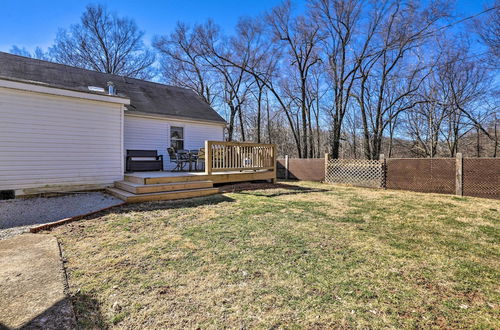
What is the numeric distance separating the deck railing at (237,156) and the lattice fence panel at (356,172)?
2877 millimetres

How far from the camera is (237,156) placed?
7.40m

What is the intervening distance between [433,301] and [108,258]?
3.14m

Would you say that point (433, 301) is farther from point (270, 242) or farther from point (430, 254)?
point (270, 242)

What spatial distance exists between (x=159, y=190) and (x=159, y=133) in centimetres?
447

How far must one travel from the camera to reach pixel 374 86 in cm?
1528

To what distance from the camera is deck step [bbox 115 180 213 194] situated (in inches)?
214

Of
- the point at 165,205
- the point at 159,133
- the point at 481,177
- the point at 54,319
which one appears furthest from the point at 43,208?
the point at 481,177

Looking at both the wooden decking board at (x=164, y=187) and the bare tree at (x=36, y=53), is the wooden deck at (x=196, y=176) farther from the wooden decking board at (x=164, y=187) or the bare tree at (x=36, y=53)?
the bare tree at (x=36, y=53)

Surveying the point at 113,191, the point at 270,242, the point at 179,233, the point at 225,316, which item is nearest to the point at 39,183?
the point at 113,191

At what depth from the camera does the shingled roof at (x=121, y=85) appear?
8.48m

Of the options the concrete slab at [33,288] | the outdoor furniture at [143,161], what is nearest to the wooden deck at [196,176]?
the outdoor furniture at [143,161]

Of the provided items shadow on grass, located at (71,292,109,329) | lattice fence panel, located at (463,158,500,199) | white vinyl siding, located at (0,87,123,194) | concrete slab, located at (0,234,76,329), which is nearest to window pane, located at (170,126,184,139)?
white vinyl siding, located at (0,87,123,194)

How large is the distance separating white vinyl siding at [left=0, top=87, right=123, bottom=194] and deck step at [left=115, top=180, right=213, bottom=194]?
0.84 metres

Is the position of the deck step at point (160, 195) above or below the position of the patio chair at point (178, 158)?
below
